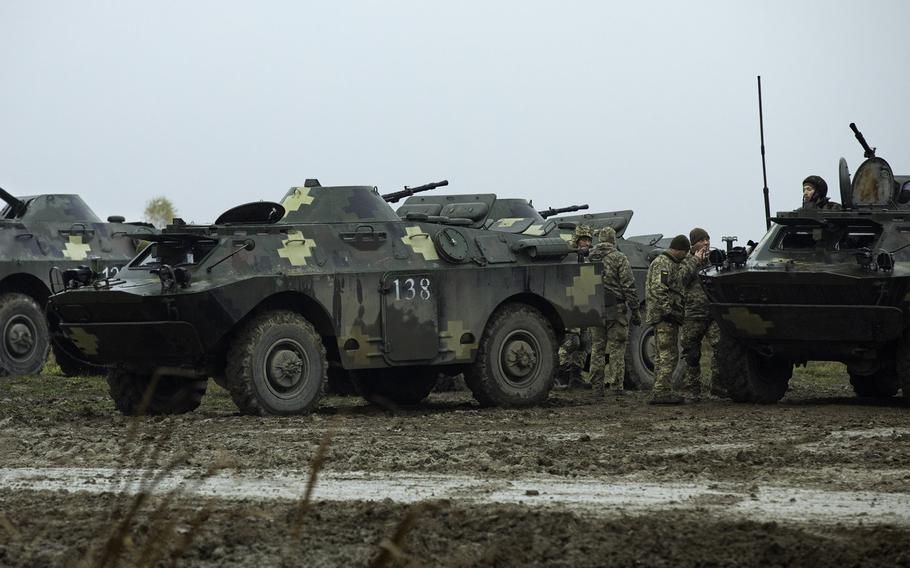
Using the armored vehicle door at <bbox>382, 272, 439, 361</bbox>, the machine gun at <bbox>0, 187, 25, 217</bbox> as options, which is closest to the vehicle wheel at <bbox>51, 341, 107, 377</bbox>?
the machine gun at <bbox>0, 187, 25, 217</bbox>

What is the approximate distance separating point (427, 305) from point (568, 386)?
4.43m

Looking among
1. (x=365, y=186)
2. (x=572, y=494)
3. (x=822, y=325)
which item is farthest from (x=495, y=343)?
(x=572, y=494)

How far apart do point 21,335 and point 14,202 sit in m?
2.17

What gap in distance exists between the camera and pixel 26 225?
64.8 ft

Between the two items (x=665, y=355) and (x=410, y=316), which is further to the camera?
(x=665, y=355)

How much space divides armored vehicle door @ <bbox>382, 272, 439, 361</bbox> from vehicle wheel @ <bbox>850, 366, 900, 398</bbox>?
406 centimetres

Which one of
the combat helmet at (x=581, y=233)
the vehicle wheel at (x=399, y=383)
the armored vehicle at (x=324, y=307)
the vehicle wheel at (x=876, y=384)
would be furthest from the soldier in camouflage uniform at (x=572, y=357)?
the vehicle wheel at (x=876, y=384)

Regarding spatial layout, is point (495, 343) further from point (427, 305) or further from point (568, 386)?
point (568, 386)

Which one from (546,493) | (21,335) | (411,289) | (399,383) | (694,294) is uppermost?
(411,289)

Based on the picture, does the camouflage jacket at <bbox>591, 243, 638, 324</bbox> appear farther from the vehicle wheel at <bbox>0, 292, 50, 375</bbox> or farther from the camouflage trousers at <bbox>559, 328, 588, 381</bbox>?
the vehicle wheel at <bbox>0, 292, 50, 375</bbox>

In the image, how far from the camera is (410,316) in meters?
13.5

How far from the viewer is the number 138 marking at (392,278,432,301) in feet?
44.3

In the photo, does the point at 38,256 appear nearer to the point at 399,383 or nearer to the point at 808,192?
the point at 399,383

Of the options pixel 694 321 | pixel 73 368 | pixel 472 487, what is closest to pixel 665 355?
pixel 694 321
